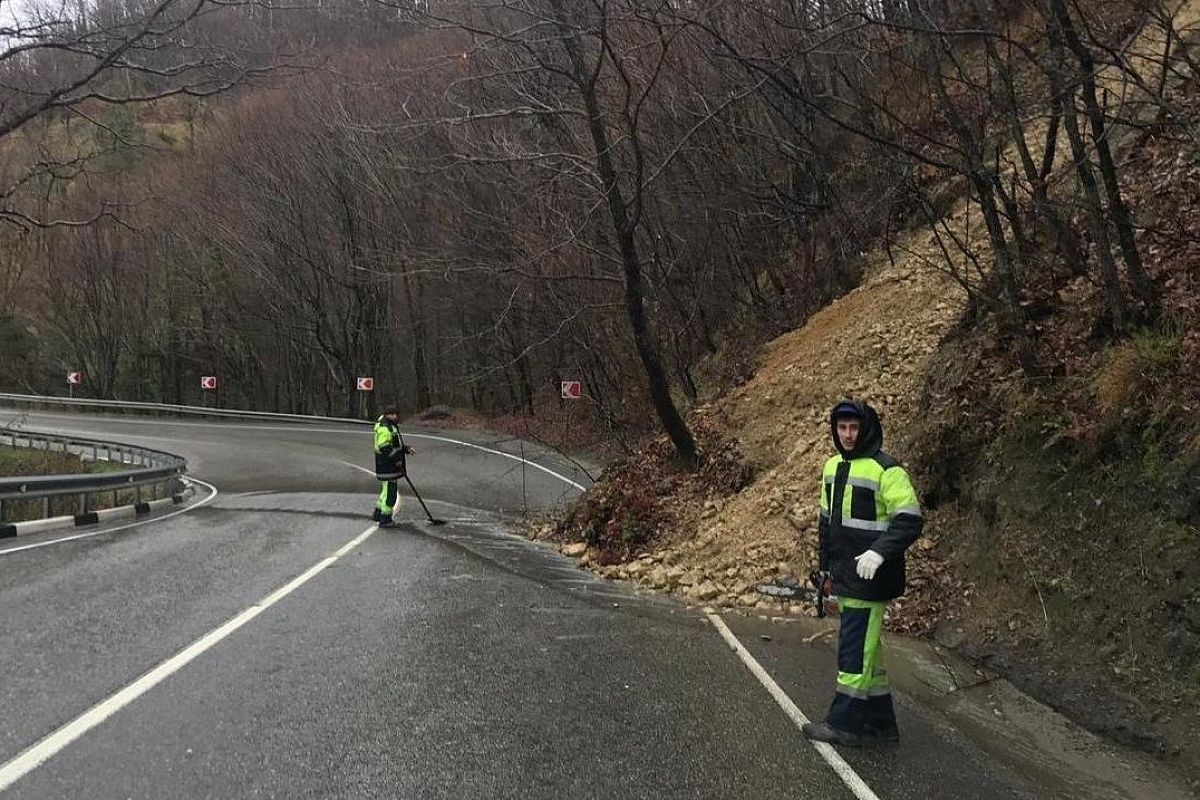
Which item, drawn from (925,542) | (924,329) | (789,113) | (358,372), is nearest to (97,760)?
(925,542)

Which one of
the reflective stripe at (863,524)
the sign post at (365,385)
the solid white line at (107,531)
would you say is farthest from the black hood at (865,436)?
the sign post at (365,385)

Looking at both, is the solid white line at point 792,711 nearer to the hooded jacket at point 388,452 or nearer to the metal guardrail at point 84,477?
the hooded jacket at point 388,452

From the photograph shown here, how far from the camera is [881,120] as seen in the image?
51.0 ft

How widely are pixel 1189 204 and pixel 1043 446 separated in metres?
2.80

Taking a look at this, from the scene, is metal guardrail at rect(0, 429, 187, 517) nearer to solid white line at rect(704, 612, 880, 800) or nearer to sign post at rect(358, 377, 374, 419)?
solid white line at rect(704, 612, 880, 800)

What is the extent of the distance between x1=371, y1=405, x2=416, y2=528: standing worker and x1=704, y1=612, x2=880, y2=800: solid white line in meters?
7.13

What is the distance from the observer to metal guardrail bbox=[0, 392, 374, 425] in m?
40.3

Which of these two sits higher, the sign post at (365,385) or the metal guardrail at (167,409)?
the sign post at (365,385)

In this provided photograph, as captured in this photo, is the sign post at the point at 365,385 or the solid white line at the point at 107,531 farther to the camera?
the sign post at the point at 365,385

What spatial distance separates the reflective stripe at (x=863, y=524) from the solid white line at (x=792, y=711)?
1.22 metres

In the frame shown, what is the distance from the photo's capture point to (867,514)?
4906 mm

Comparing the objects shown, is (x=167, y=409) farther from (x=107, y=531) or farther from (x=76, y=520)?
(x=107, y=531)

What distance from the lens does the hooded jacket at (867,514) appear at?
4707mm

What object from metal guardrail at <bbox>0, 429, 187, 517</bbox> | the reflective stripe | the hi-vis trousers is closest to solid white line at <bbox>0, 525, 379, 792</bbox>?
the hi-vis trousers
